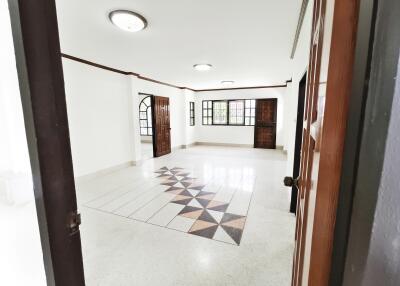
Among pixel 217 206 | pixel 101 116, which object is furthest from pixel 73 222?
pixel 101 116

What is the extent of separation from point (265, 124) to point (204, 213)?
6132 mm

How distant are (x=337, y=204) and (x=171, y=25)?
2702mm

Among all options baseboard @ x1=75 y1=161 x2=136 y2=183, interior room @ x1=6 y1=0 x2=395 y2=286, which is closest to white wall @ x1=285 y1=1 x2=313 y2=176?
interior room @ x1=6 y1=0 x2=395 y2=286

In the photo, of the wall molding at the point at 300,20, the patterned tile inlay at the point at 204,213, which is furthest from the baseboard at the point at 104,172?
the wall molding at the point at 300,20

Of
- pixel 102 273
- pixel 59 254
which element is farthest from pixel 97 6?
pixel 102 273

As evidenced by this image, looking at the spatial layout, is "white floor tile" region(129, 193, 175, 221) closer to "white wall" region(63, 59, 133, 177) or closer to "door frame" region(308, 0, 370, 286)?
"white wall" region(63, 59, 133, 177)

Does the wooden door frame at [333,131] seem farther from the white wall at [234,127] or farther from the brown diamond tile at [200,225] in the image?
the white wall at [234,127]

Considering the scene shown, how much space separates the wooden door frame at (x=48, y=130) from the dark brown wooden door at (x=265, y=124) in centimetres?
791

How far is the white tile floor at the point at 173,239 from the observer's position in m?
1.65

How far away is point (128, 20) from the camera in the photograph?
7.47 feet

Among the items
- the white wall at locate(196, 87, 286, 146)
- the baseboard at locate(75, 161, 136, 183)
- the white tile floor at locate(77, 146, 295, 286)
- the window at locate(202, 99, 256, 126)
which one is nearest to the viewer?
the white tile floor at locate(77, 146, 295, 286)

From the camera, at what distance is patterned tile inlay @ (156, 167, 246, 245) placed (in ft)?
7.28

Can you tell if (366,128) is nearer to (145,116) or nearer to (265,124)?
(265,124)

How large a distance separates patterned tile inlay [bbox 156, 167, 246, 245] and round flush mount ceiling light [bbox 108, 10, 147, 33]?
8.20 feet
